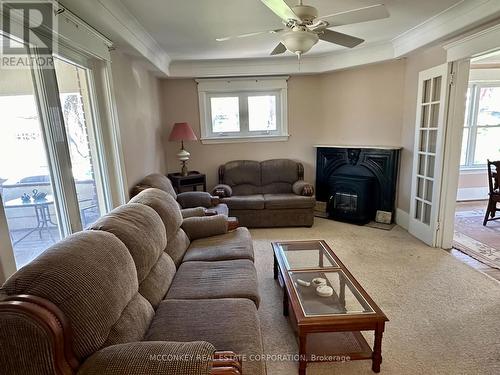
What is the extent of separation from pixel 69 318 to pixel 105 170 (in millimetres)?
1966

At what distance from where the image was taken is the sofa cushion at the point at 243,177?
4.71 meters

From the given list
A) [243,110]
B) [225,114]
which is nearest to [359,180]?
[243,110]

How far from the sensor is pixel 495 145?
5.29 meters

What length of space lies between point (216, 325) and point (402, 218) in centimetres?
358

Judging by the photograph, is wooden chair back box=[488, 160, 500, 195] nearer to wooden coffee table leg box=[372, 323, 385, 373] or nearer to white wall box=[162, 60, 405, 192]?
white wall box=[162, 60, 405, 192]

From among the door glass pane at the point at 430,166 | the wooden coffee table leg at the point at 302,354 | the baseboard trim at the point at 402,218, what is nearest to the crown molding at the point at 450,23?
the door glass pane at the point at 430,166

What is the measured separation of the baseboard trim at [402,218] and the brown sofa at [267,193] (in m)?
1.26

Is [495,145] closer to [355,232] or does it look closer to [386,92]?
[386,92]

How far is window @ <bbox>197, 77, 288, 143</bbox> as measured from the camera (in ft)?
15.5

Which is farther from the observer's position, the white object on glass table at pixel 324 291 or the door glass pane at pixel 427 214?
the door glass pane at pixel 427 214

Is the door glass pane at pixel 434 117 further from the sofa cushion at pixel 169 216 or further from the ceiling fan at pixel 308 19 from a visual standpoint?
the sofa cushion at pixel 169 216

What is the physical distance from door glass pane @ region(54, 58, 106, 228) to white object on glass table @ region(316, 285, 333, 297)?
187cm

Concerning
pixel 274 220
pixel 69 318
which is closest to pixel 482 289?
pixel 274 220

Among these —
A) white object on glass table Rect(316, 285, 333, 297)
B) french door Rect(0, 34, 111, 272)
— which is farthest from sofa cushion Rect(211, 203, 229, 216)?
white object on glass table Rect(316, 285, 333, 297)
